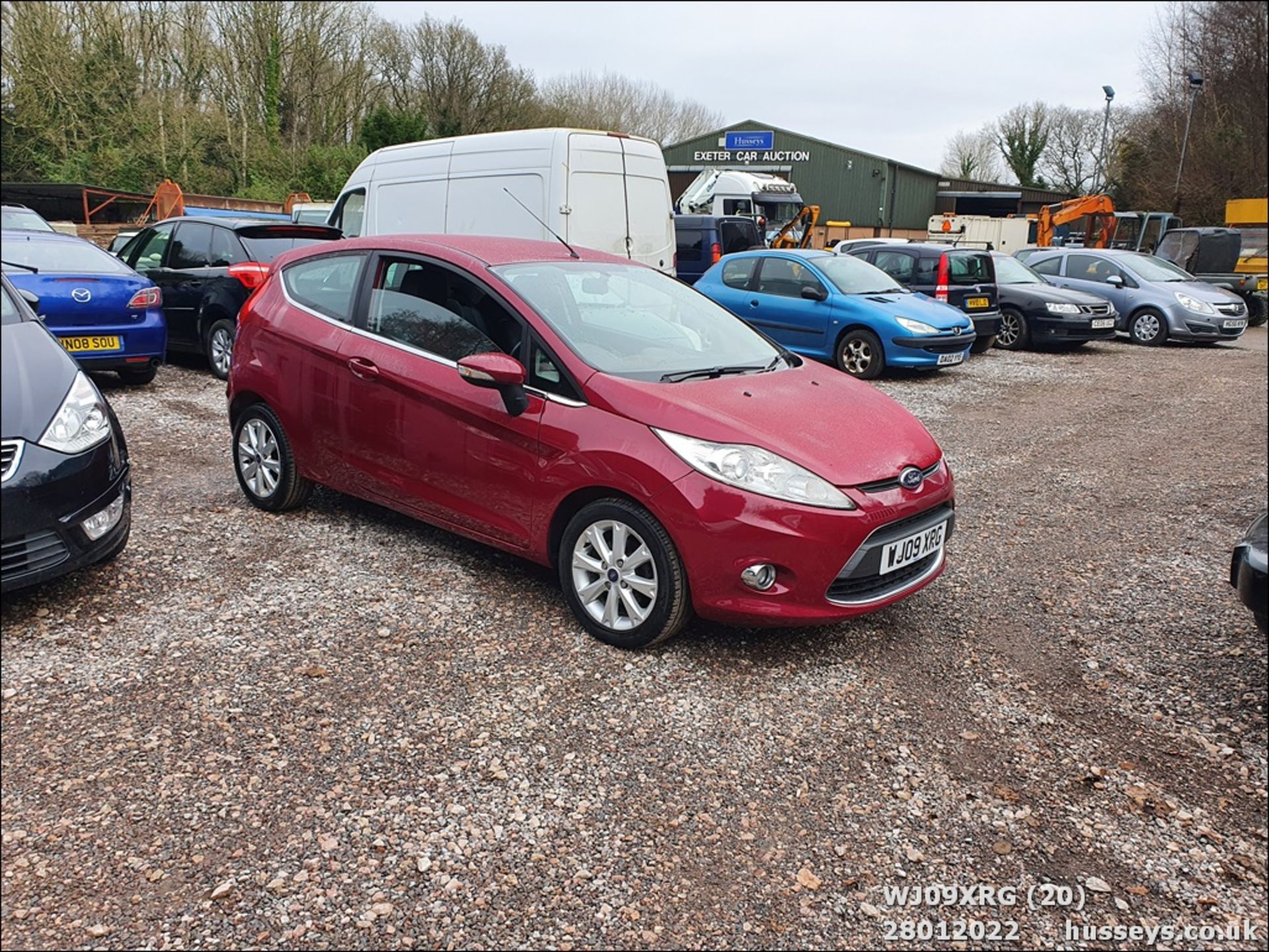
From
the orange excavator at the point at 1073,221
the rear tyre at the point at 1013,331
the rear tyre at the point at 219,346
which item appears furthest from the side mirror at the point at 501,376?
the orange excavator at the point at 1073,221

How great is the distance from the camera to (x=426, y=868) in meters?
2.34

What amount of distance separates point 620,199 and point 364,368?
6569 millimetres

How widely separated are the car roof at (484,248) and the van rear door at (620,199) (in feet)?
16.1

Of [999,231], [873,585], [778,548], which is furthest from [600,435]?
[999,231]

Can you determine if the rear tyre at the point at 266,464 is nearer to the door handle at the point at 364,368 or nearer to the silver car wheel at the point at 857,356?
the door handle at the point at 364,368

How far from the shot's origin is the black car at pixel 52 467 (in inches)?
41.6

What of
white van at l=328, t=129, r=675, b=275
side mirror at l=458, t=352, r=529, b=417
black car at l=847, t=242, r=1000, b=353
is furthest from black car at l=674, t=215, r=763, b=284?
side mirror at l=458, t=352, r=529, b=417

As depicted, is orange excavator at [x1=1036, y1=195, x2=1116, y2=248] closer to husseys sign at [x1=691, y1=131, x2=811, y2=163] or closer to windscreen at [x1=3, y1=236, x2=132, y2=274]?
husseys sign at [x1=691, y1=131, x2=811, y2=163]

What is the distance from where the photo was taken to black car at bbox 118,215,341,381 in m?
8.89

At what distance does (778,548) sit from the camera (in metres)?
3.38

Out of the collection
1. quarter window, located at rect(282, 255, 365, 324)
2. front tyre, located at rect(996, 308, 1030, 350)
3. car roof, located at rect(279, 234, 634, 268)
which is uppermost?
car roof, located at rect(279, 234, 634, 268)

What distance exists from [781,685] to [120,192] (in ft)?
44.1

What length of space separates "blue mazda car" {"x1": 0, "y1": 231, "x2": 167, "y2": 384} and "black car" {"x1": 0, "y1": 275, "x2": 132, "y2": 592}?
466 centimetres

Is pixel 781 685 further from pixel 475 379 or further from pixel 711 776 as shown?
pixel 475 379
